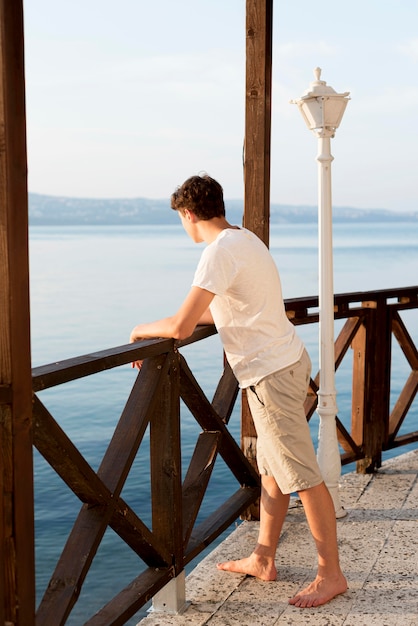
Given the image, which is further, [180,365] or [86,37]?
[86,37]

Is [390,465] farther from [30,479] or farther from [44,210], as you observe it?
[44,210]

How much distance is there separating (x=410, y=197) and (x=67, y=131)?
1873 centimetres

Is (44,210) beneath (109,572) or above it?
above

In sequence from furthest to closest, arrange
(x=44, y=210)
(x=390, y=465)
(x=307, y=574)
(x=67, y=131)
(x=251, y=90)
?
(x=67, y=131) < (x=44, y=210) < (x=390, y=465) < (x=251, y=90) < (x=307, y=574)

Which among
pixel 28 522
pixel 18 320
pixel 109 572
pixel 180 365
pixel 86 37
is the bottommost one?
pixel 109 572

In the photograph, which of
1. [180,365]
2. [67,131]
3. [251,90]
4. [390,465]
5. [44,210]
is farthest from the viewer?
[67,131]

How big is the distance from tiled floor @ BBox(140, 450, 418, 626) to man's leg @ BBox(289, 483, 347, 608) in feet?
0.12

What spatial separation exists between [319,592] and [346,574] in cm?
27

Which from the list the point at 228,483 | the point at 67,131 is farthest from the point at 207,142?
the point at 228,483

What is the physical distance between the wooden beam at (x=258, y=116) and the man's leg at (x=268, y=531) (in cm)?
110

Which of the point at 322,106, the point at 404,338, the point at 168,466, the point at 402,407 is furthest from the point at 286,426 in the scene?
the point at 402,407

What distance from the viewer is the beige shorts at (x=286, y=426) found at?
2.82 metres

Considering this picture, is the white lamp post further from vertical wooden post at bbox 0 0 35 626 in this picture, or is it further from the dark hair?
vertical wooden post at bbox 0 0 35 626

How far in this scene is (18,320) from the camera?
6.27 ft
